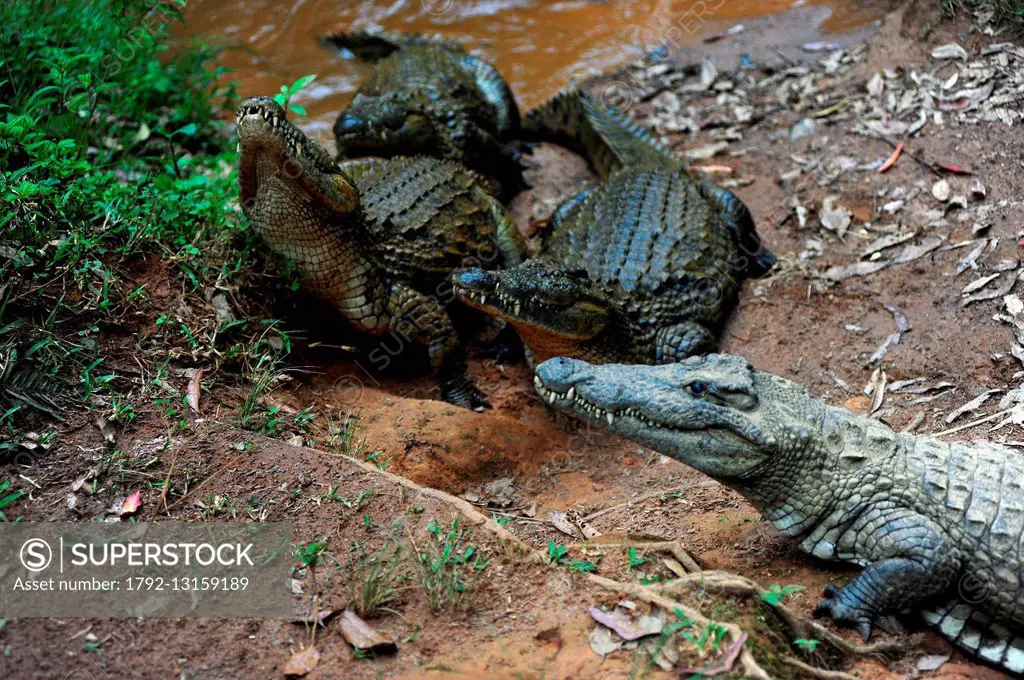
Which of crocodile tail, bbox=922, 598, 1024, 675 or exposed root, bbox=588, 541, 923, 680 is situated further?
crocodile tail, bbox=922, 598, 1024, 675

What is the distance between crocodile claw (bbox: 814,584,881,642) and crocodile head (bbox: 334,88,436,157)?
465 cm

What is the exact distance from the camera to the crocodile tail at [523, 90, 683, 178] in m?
6.97

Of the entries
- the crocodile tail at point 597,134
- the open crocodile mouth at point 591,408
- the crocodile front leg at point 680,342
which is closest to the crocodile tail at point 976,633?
the open crocodile mouth at point 591,408

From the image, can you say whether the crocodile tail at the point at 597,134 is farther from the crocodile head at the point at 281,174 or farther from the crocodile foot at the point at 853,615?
the crocodile foot at the point at 853,615

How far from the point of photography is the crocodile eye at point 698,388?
12.1 feet

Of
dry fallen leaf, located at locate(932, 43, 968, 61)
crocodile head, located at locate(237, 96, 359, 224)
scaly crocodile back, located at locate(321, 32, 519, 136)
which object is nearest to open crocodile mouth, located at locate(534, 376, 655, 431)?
crocodile head, located at locate(237, 96, 359, 224)

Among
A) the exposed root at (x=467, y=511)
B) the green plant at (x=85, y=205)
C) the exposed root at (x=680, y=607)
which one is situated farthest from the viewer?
the green plant at (x=85, y=205)

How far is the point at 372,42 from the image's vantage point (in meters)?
9.08

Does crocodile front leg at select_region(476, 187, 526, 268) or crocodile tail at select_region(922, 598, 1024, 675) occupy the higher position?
crocodile front leg at select_region(476, 187, 526, 268)

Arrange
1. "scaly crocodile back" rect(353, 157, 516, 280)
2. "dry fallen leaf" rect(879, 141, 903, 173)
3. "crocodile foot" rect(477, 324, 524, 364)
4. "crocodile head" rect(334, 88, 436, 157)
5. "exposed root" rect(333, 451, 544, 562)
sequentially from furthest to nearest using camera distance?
"crocodile head" rect(334, 88, 436, 157) < "dry fallen leaf" rect(879, 141, 903, 173) < "crocodile foot" rect(477, 324, 524, 364) < "scaly crocodile back" rect(353, 157, 516, 280) < "exposed root" rect(333, 451, 544, 562)

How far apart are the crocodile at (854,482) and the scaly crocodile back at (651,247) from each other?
1627 mm

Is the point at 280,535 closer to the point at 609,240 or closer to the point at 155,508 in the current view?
the point at 155,508

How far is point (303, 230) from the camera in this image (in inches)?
205

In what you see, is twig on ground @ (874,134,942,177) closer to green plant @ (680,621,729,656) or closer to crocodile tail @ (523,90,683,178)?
crocodile tail @ (523,90,683,178)
